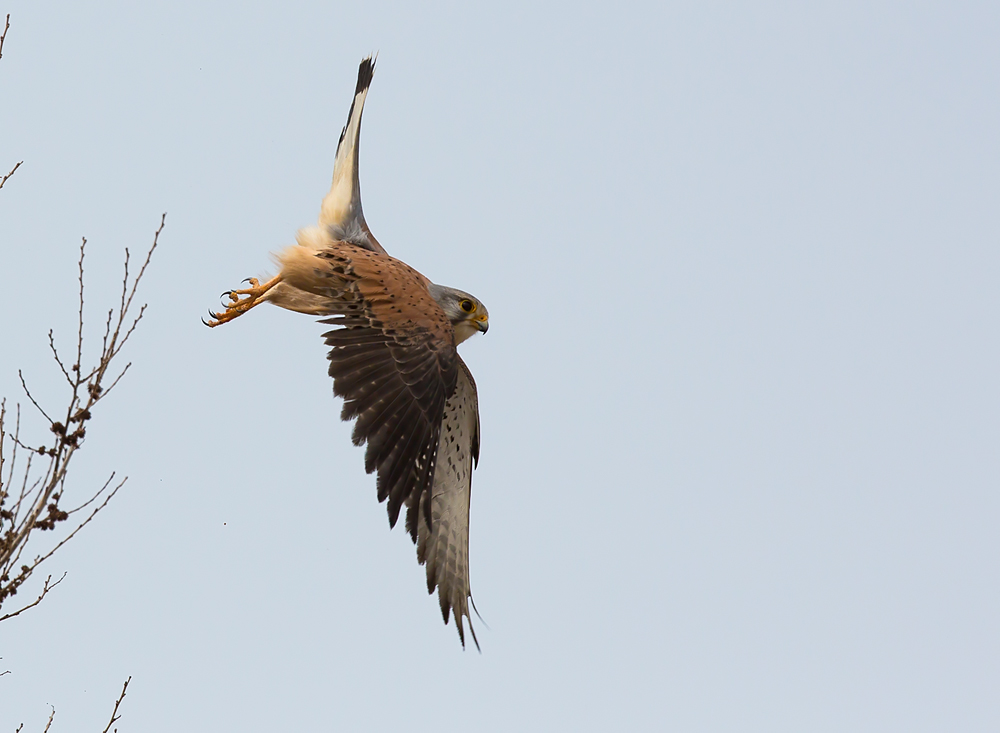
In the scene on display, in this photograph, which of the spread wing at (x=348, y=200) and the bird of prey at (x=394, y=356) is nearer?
the bird of prey at (x=394, y=356)

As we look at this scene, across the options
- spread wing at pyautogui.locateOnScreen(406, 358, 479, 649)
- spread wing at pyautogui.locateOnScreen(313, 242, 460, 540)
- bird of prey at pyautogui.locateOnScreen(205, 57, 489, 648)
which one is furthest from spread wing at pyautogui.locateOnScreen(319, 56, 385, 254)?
spread wing at pyautogui.locateOnScreen(406, 358, 479, 649)

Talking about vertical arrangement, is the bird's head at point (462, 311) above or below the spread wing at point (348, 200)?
below

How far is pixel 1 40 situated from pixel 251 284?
2.60 metres

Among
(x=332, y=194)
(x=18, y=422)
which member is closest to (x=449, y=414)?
(x=332, y=194)

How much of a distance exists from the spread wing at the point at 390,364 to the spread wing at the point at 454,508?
798 millimetres

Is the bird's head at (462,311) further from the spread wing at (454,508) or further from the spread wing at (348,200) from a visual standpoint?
the spread wing at (348,200)

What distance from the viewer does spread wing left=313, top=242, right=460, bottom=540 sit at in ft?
17.3

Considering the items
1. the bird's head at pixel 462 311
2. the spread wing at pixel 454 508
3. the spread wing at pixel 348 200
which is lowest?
the spread wing at pixel 454 508

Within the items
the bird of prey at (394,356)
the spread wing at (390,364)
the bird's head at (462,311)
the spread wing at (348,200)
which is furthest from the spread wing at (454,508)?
the spread wing at (348,200)

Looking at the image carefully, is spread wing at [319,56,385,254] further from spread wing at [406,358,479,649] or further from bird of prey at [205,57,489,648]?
spread wing at [406,358,479,649]

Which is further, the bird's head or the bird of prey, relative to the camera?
the bird's head

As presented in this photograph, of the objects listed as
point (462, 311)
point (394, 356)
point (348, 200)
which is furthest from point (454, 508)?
point (348, 200)

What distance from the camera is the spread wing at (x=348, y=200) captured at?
650cm

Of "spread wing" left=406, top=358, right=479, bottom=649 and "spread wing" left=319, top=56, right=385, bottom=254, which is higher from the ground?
"spread wing" left=319, top=56, right=385, bottom=254
